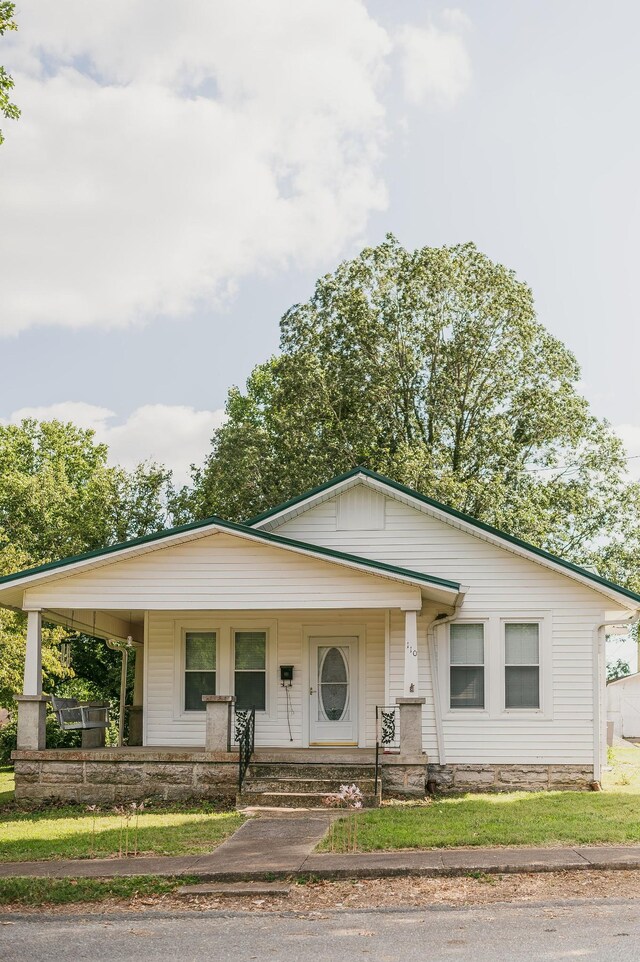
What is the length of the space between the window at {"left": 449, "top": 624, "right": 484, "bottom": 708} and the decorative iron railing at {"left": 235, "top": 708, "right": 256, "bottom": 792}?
3327 mm

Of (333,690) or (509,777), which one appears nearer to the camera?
(509,777)

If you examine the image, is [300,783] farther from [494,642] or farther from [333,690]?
[494,642]

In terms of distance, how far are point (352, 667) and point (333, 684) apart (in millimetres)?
430

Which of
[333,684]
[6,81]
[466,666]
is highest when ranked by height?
[6,81]

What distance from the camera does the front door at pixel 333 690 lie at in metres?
17.6

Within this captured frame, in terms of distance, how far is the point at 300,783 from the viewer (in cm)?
1481

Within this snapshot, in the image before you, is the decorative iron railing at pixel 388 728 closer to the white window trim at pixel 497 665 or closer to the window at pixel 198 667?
the white window trim at pixel 497 665

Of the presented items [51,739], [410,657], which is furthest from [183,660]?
[51,739]

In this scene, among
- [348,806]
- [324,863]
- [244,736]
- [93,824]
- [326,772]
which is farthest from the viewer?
[244,736]

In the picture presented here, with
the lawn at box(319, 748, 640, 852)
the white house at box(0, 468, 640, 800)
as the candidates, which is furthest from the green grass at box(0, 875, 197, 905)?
the white house at box(0, 468, 640, 800)

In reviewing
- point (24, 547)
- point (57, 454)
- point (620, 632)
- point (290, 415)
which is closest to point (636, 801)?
point (620, 632)

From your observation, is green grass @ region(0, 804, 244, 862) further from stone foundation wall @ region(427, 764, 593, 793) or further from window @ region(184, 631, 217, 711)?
stone foundation wall @ region(427, 764, 593, 793)

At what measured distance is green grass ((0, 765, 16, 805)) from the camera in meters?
16.6

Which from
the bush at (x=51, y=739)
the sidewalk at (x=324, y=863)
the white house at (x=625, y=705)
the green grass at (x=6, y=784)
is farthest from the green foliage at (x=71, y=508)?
the sidewalk at (x=324, y=863)
